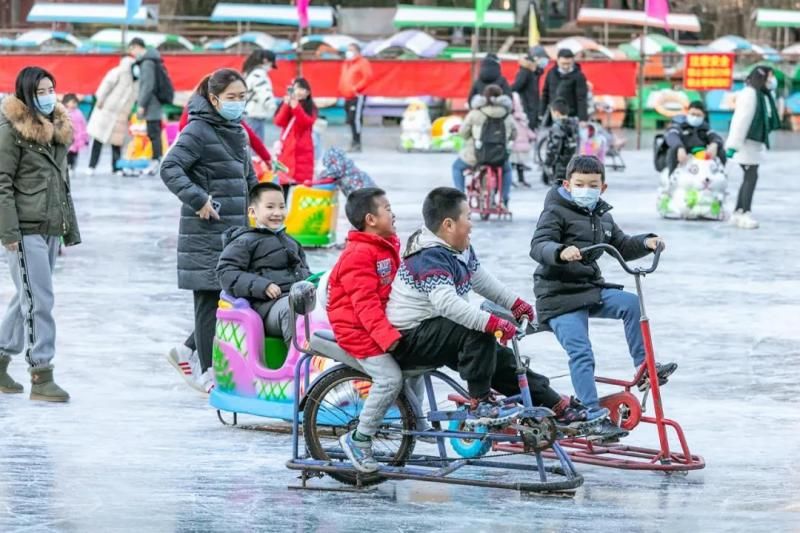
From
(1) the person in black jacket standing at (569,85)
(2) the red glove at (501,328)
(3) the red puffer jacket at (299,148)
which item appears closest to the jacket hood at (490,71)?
(1) the person in black jacket standing at (569,85)

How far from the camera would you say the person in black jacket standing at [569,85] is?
69.5 ft

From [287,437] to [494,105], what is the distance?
10473mm

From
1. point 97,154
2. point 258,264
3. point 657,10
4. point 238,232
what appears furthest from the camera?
point 657,10

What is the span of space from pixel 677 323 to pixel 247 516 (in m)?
5.51

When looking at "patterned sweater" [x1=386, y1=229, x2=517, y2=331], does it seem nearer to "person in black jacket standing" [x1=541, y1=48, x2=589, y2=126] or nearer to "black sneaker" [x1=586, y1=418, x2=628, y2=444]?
"black sneaker" [x1=586, y1=418, x2=628, y2=444]

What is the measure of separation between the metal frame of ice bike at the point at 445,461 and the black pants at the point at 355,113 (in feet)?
70.3

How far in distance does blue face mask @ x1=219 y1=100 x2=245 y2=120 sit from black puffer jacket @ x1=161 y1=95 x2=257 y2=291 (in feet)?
0.18

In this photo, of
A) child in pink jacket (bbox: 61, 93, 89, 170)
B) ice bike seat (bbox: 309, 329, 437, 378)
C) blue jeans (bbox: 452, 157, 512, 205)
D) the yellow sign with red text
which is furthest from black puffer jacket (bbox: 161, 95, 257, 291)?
the yellow sign with red text

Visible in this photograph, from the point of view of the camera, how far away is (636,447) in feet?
23.5

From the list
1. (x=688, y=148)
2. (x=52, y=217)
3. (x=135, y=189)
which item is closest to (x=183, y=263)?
(x=52, y=217)

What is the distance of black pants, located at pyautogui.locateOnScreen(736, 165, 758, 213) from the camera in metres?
17.4

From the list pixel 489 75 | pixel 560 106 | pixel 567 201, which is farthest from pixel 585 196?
pixel 489 75

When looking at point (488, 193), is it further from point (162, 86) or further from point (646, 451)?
point (646, 451)

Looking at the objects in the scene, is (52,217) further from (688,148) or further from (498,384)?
(688,148)
